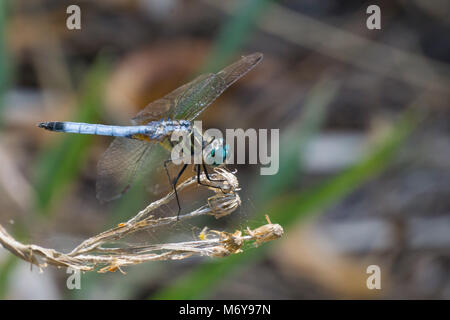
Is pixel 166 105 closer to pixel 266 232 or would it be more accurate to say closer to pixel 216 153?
pixel 216 153

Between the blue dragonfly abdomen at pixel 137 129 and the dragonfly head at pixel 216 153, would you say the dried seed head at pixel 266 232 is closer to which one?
the dragonfly head at pixel 216 153

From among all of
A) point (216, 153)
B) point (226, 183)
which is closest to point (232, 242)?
point (226, 183)

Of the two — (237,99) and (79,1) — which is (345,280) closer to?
(237,99)

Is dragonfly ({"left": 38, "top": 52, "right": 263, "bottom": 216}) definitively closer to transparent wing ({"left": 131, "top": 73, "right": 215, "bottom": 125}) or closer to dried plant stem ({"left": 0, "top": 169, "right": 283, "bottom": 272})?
transparent wing ({"left": 131, "top": 73, "right": 215, "bottom": 125})

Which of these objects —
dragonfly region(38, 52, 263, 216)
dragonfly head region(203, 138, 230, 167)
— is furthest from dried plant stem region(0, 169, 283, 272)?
dragonfly region(38, 52, 263, 216)

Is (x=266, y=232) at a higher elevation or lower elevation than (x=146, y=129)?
lower

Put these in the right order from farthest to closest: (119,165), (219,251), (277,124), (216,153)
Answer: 1. (277,124)
2. (119,165)
3. (216,153)
4. (219,251)

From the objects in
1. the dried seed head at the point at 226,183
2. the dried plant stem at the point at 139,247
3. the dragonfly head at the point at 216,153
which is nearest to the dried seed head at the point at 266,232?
the dried plant stem at the point at 139,247
